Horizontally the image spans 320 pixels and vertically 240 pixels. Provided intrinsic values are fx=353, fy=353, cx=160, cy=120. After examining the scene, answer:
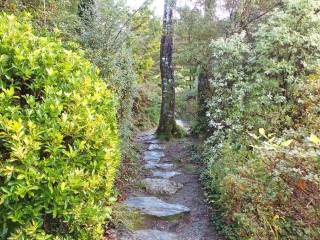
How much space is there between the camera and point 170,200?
20.1 feet

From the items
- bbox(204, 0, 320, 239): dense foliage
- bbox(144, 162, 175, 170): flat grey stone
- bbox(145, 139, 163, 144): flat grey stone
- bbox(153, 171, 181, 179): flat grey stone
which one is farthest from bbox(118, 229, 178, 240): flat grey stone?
bbox(145, 139, 163, 144): flat grey stone

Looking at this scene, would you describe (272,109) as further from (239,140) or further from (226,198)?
(226,198)

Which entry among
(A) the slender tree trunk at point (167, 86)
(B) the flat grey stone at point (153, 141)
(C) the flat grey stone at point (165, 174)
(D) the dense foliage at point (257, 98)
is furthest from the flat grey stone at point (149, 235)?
(A) the slender tree trunk at point (167, 86)

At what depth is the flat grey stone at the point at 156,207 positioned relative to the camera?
531 cm

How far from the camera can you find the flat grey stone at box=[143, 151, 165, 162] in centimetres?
854

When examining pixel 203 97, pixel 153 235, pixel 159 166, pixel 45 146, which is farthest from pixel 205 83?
pixel 45 146

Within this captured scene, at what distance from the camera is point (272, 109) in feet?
19.9

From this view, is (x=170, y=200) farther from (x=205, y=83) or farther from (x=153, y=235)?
(x=205, y=83)

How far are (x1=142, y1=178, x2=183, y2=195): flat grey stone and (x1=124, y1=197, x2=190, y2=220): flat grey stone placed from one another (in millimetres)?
424

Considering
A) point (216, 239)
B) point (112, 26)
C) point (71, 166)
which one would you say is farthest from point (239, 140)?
point (71, 166)

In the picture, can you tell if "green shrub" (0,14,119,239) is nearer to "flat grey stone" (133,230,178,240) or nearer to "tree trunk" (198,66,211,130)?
"flat grey stone" (133,230,178,240)

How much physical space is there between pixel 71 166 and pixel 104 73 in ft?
12.0

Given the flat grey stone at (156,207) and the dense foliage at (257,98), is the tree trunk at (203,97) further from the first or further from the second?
the flat grey stone at (156,207)

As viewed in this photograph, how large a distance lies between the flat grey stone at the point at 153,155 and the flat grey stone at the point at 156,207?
2560 millimetres
